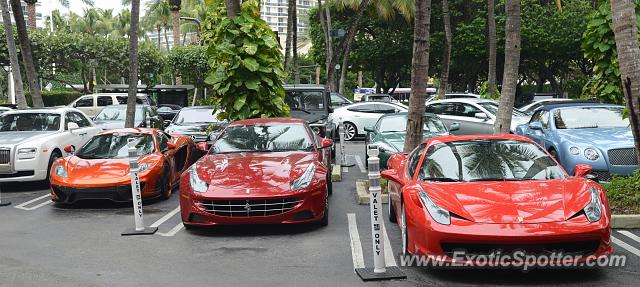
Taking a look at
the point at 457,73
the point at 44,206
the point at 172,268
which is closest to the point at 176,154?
the point at 44,206

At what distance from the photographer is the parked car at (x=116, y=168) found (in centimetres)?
1043

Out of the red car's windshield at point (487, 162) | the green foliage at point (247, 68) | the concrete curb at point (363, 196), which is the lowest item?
the concrete curb at point (363, 196)

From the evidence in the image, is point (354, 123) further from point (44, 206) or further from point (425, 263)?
point (425, 263)

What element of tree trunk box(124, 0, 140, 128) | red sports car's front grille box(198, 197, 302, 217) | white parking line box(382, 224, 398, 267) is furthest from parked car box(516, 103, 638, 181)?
tree trunk box(124, 0, 140, 128)

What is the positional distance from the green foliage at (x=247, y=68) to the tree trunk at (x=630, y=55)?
24.3 feet

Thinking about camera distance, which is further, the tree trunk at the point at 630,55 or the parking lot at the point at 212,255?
the tree trunk at the point at 630,55

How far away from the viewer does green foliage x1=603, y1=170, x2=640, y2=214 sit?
338 inches

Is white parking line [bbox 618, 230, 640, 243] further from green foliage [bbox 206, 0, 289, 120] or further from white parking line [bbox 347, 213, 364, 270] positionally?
green foliage [bbox 206, 0, 289, 120]

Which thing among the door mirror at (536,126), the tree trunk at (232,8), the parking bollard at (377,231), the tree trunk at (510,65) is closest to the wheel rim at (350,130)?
the tree trunk at (232,8)

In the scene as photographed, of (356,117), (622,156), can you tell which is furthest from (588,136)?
(356,117)

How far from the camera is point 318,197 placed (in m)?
8.37

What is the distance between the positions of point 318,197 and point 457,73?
44.5m

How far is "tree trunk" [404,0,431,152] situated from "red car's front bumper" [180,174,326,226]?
3.70 meters

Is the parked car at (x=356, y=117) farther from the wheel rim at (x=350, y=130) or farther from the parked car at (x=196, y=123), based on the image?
the parked car at (x=196, y=123)
